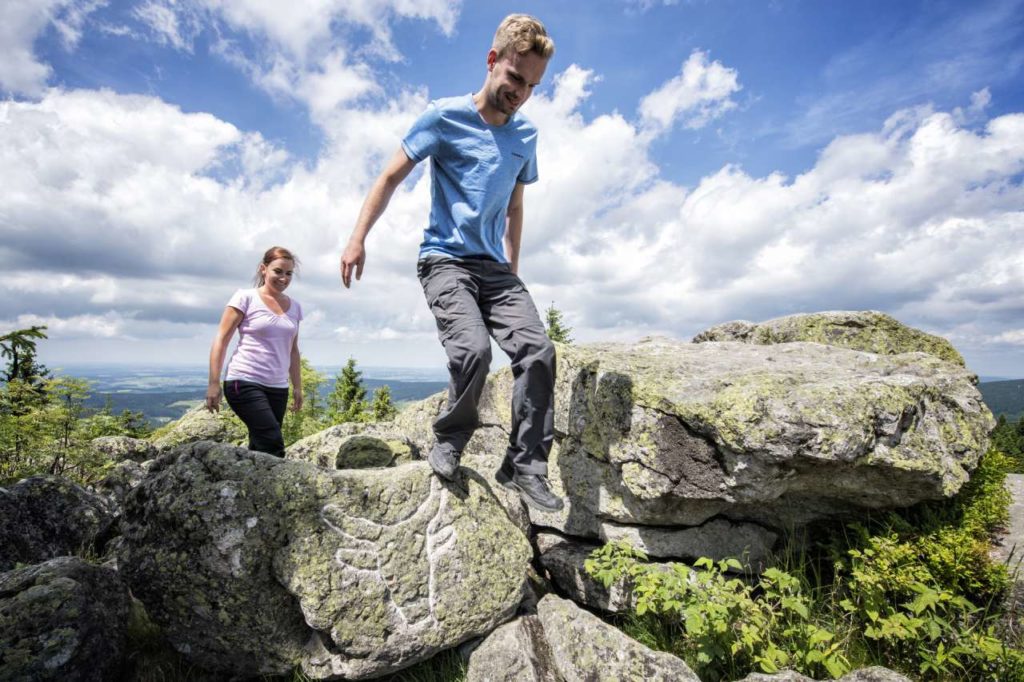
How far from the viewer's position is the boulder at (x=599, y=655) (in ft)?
13.3

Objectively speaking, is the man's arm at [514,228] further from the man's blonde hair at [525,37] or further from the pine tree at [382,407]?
the pine tree at [382,407]

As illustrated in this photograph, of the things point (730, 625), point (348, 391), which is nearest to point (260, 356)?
point (730, 625)

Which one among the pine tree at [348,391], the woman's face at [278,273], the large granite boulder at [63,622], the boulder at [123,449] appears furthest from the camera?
the pine tree at [348,391]

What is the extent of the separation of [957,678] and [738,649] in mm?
1779

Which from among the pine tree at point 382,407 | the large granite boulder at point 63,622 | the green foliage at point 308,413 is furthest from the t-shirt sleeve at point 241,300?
the pine tree at point 382,407

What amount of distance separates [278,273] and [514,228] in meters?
3.41

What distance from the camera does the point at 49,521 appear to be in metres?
5.95

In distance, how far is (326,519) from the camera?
14.4ft

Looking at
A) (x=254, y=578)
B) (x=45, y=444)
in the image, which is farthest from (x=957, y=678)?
(x=45, y=444)

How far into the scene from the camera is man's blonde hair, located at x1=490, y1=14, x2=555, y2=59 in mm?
4258

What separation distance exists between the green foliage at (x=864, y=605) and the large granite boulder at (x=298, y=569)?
1.53m

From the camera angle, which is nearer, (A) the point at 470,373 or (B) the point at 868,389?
(A) the point at 470,373

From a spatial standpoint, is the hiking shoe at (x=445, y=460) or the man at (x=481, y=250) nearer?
the man at (x=481, y=250)

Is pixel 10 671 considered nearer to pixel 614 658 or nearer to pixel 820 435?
pixel 614 658
